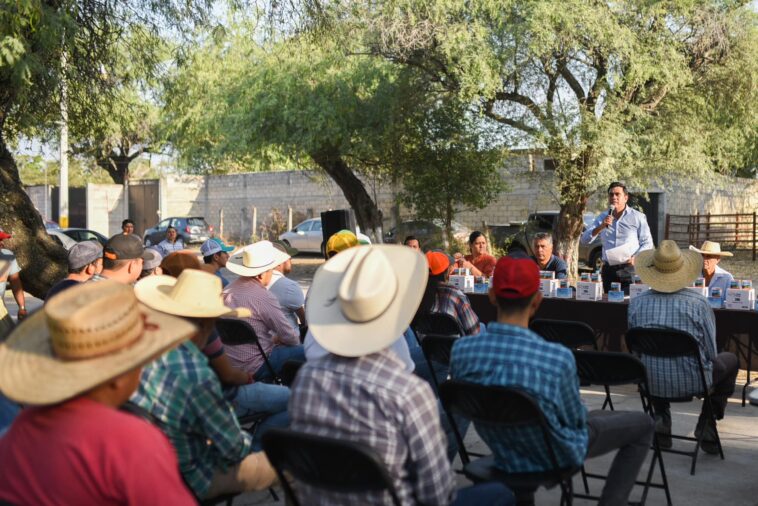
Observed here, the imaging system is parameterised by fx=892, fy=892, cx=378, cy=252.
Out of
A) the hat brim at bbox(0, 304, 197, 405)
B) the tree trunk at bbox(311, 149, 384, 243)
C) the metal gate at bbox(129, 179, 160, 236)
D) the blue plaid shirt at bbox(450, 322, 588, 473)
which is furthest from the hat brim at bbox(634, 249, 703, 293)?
the metal gate at bbox(129, 179, 160, 236)

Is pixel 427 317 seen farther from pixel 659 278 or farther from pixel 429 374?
pixel 659 278

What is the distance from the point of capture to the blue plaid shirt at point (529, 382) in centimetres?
372

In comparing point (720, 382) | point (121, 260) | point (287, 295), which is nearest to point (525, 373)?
point (720, 382)

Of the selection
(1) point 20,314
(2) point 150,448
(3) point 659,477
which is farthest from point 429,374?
(1) point 20,314

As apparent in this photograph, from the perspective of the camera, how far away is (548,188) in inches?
739

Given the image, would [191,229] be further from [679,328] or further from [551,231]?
[679,328]

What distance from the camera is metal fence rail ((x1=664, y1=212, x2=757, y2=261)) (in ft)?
92.8

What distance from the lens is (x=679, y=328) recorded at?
5.97 meters

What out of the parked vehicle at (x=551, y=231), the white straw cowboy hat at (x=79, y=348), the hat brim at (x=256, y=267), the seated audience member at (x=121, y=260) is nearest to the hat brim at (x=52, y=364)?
the white straw cowboy hat at (x=79, y=348)

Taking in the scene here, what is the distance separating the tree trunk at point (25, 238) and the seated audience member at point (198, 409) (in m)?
7.77

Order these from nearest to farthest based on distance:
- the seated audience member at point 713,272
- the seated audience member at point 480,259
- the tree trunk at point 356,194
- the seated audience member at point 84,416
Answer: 1. the seated audience member at point 84,416
2. the seated audience member at point 713,272
3. the seated audience member at point 480,259
4. the tree trunk at point 356,194

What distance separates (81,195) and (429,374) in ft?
138

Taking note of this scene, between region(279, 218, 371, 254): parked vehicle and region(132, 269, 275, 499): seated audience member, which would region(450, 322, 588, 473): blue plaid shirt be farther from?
region(279, 218, 371, 254): parked vehicle

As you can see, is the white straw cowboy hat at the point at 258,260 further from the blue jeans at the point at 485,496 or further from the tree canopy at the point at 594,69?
the tree canopy at the point at 594,69
